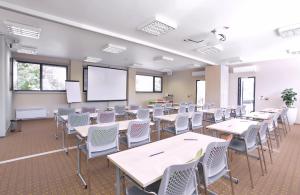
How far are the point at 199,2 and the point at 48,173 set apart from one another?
3.98 metres

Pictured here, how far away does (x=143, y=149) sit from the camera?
1763mm

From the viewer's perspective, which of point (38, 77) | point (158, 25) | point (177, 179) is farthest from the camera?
point (38, 77)

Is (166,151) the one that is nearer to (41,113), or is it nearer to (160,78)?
(41,113)

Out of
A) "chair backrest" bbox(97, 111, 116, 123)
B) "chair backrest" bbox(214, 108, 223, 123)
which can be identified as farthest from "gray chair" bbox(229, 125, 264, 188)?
"chair backrest" bbox(97, 111, 116, 123)

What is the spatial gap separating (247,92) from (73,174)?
912 cm

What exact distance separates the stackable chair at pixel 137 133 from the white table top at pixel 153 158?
669mm

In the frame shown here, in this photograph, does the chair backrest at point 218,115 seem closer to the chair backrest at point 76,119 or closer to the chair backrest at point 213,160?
the chair backrest at point 213,160

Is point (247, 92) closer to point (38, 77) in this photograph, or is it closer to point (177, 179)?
point (177, 179)

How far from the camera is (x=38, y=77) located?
23.2 feet

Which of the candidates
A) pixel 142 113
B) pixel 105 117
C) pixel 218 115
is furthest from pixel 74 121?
pixel 218 115

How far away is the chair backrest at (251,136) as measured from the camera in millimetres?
2326

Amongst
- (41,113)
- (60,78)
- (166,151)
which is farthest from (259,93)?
(41,113)

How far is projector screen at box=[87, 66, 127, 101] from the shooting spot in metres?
7.73

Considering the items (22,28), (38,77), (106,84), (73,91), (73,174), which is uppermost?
(22,28)
